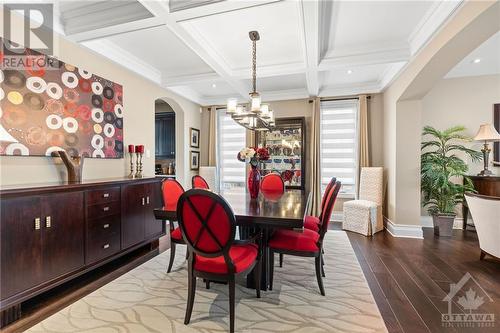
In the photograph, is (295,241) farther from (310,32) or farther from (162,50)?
(162,50)

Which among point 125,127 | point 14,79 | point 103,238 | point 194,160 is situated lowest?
point 103,238

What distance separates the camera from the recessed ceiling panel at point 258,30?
260cm

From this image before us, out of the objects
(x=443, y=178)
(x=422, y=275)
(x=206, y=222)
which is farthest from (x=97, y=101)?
(x=443, y=178)

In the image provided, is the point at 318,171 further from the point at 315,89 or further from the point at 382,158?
the point at 315,89

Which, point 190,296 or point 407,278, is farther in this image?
point 407,278

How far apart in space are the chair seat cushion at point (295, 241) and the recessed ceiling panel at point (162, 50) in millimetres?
2726

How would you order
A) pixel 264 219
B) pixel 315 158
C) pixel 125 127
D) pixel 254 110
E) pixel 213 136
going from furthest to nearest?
1. pixel 213 136
2. pixel 315 158
3. pixel 125 127
4. pixel 254 110
5. pixel 264 219

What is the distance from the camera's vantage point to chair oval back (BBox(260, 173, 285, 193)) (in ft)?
11.9

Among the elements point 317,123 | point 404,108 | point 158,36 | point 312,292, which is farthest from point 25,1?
point 404,108

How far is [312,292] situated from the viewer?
226 cm

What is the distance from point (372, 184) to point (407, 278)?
2315 mm

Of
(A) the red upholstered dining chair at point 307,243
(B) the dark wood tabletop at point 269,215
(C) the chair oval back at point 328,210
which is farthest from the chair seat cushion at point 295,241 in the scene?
(B) the dark wood tabletop at point 269,215
